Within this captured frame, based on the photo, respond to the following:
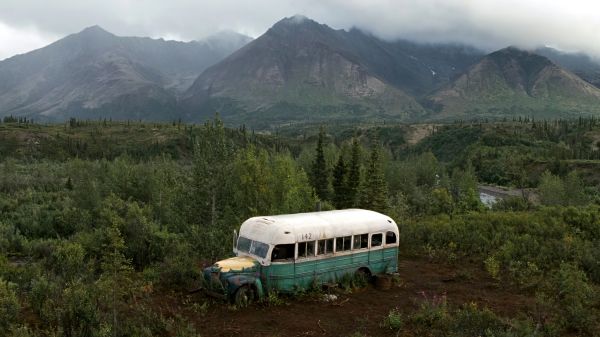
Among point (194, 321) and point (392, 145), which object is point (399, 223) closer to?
point (194, 321)

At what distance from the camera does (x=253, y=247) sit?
61.8 ft

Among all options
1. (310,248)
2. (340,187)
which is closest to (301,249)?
(310,248)

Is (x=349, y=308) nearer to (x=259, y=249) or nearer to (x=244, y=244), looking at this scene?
(x=259, y=249)

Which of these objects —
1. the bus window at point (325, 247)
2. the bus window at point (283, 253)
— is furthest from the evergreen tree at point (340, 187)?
the bus window at point (283, 253)

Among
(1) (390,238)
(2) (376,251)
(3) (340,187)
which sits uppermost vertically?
(1) (390,238)

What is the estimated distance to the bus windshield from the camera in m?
18.4

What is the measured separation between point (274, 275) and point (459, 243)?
543 inches

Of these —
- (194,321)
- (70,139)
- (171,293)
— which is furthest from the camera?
(70,139)

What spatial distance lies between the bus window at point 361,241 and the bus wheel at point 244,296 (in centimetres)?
494

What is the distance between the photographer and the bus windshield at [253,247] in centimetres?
1838

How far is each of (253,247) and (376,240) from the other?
18.7 ft

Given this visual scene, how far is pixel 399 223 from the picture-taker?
104 ft

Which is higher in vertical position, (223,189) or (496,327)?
(223,189)

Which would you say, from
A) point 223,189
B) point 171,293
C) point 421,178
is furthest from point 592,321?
point 421,178
